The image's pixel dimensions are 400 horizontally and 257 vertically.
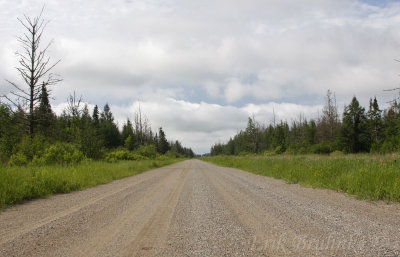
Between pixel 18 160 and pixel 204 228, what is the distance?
1492 cm

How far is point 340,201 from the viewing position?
23.5 ft

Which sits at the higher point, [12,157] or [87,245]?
[12,157]

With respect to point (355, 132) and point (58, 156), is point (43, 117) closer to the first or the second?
point (58, 156)

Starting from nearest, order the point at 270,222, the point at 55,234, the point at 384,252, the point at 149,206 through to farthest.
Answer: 1. the point at 384,252
2. the point at 55,234
3. the point at 270,222
4. the point at 149,206

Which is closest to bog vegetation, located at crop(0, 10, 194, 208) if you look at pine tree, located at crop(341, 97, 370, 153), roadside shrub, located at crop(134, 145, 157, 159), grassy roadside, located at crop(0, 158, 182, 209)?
grassy roadside, located at crop(0, 158, 182, 209)

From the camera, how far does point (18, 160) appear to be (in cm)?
1491

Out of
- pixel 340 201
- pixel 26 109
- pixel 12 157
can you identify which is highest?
pixel 26 109

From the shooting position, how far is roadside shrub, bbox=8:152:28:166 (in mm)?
14624

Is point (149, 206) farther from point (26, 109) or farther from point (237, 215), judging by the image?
point (26, 109)

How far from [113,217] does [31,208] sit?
9.41 feet

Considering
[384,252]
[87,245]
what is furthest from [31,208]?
[384,252]

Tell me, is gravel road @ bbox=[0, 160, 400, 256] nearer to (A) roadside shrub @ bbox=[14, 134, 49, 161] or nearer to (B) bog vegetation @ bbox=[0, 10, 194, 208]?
(B) bog vegetation @ bbox=[0, 10, 194, 208]

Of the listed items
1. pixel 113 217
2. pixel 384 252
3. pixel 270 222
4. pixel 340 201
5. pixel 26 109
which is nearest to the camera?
pixel 384 252

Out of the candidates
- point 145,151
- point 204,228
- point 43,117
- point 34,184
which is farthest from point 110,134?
point 204,228
